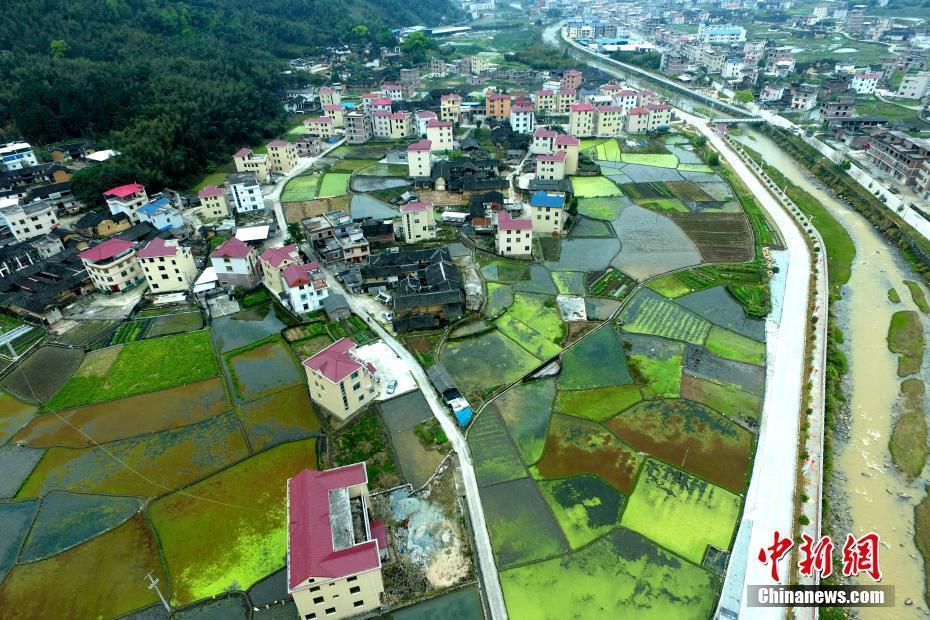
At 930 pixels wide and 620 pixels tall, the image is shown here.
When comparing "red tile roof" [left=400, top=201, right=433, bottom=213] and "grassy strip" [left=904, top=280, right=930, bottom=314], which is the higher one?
"red tile roof" [left=400, top=201, right=433, bottom=213]

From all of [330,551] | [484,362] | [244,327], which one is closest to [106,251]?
[244,327]

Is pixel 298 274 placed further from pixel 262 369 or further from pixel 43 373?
pixel 43 373

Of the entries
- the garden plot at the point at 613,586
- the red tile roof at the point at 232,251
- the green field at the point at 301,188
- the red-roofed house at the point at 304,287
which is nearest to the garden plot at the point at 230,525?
the garden plot at the point at 613,586

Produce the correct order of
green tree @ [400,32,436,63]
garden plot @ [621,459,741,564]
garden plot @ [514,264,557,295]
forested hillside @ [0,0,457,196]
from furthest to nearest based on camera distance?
green tree @ [400,32,436,63], forested hillside @ [0,0,457,196], garden plot @ [514,264,557,295], garden plot @ [621,459,741,564]

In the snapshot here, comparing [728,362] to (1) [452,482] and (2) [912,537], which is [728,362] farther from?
(1) [452,482]

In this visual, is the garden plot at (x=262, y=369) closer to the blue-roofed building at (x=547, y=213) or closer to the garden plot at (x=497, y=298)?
the garden plot at (x=497, y=298)

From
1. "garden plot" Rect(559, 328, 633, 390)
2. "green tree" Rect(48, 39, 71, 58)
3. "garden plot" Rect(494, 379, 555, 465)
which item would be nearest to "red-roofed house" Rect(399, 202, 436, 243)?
"garden plot" Rect(559, 328, 633, 390)

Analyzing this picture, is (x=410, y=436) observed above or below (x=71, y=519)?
below

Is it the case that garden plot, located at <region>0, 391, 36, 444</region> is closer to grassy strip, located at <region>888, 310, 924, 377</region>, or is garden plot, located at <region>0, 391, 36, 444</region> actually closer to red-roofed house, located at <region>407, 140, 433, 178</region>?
red-roofed house, located at <region>407, 140, 433, 178</region>

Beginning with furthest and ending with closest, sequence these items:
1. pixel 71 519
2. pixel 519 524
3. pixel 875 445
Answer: pixel 875 445 < pixel 71 519 < pixel 519 524
